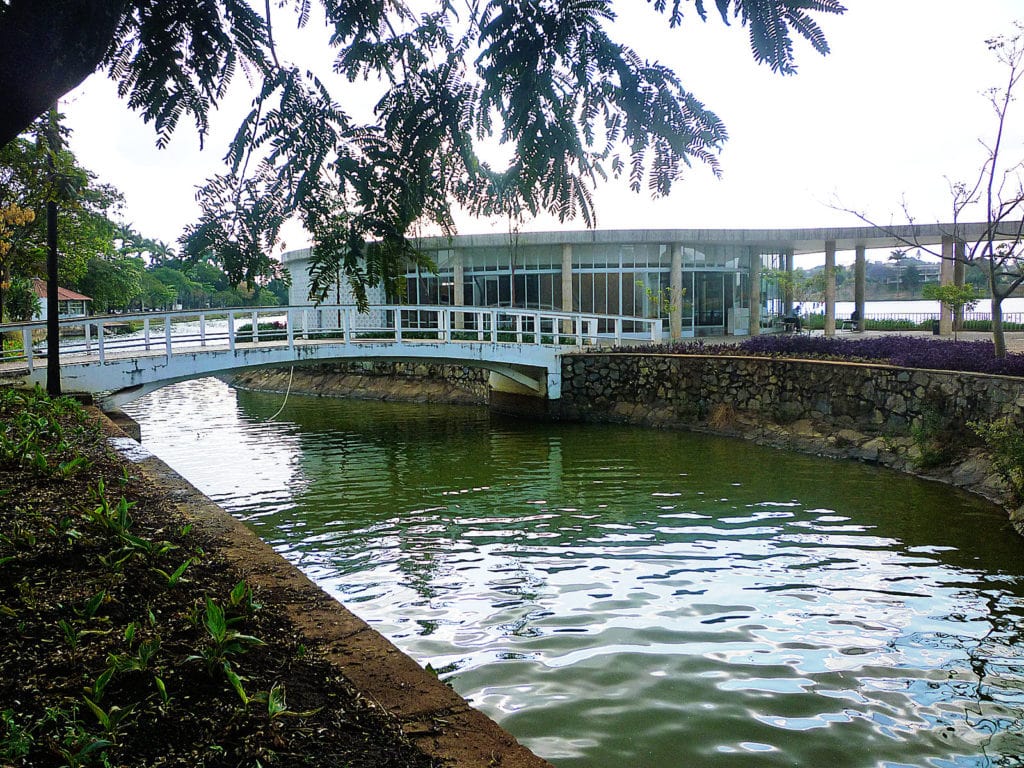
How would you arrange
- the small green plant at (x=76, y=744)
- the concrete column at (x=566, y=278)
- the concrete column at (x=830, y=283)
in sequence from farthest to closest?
1. the concrete column at (x=830, y=283)
2. the concrete column at (x=566, y=278)
3. the small green plant at (x=76, y=744)

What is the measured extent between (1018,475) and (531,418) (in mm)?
12014

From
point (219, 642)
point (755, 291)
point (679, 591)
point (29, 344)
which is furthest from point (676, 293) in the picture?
point (219, 642)

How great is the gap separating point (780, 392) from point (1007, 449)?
6.15 m

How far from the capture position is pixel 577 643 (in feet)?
20.6

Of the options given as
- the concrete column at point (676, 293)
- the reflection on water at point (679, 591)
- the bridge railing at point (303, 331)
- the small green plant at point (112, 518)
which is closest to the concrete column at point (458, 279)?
the bridge railing at point (303, 331)

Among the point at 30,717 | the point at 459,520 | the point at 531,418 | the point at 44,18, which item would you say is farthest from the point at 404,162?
the point at 531,418

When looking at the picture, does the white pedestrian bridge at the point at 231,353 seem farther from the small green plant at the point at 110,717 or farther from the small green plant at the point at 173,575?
the small green plant at the point at 110,717

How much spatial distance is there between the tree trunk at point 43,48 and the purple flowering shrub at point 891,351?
13386mm

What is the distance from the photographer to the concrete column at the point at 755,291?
30641mm

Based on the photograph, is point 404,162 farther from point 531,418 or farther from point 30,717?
point 531,418

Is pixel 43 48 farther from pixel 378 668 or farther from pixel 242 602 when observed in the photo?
pixel 378 668

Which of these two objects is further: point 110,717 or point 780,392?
point 780,392

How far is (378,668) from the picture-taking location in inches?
144

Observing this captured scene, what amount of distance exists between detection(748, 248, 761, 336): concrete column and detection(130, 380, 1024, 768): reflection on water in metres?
16.2
